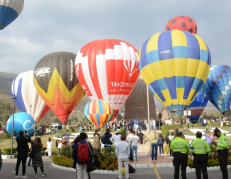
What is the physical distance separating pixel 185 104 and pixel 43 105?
909 inches

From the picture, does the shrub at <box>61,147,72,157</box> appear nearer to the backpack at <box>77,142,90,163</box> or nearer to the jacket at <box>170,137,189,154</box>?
the backpack at <box>77,142,90,163</box>

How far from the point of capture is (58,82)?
34219 mm

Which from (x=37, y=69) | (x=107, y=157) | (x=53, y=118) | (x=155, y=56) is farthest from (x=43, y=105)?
(x=53, y=118)

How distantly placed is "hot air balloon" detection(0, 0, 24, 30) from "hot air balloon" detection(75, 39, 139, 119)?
9394mm

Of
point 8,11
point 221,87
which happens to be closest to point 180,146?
point 8,11

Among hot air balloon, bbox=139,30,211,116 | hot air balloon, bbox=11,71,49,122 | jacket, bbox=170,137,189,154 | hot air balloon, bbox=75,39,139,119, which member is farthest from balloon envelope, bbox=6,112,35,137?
jacket, bbox=170,137,189,154

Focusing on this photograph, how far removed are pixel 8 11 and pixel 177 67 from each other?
21034mm

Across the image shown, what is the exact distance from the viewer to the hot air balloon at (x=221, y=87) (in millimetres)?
37938

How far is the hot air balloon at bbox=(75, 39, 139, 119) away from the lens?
1219 inches

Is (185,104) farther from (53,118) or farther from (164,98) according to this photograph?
(53,118)

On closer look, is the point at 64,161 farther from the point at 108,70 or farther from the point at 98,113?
the point at 108,70

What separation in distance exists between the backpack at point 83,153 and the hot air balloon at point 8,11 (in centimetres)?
2881

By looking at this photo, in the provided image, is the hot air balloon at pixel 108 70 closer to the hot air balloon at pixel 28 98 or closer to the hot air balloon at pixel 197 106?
the hot air balloon at pixel 28 98


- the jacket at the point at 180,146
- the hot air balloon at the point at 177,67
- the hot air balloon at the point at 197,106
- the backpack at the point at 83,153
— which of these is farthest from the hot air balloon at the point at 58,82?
the backpack at the point at 83,153
